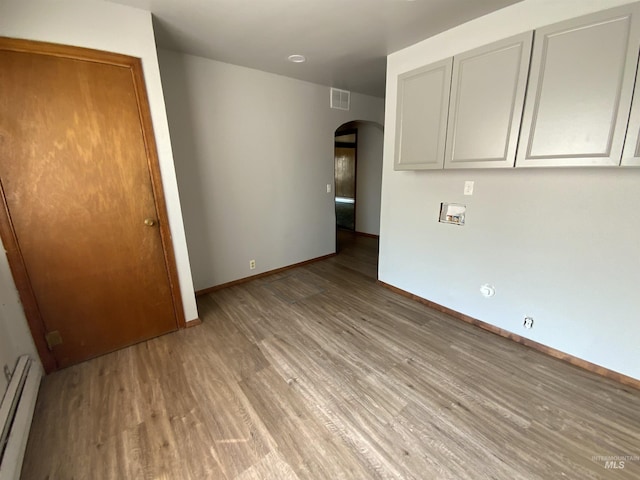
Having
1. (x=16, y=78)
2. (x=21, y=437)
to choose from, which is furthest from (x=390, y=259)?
(x=16, y=78)

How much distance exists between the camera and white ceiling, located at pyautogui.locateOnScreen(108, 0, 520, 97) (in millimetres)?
1885

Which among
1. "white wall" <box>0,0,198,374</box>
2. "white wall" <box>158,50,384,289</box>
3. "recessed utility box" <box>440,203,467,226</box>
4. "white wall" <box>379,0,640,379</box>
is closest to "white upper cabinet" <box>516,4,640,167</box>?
"white wall" <box>379,0,640,379</box>

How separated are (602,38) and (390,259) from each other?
2.34 m

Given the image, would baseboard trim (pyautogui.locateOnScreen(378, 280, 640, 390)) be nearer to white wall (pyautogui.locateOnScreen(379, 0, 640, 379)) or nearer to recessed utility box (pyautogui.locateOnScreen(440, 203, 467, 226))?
white wall (pyautogui.locateOnScreen(379, 0, 640, 379))

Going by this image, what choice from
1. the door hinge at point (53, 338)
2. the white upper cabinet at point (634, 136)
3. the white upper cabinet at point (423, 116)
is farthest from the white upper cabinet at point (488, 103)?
the door hinge at point (53, 338)

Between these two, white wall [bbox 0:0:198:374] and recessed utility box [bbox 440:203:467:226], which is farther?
recessed utility box [bbox 440:203:467:226]

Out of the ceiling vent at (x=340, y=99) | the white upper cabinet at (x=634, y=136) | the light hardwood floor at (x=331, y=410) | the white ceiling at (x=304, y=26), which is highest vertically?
the white ceiling at (x=304, y=26)

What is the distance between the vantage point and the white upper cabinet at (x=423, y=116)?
2.22 m

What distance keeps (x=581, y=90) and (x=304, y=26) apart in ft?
6.50

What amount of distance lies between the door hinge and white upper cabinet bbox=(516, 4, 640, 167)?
3.61 meters

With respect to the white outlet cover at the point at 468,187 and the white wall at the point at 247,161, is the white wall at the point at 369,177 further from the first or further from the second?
the white outlet cover at the point at 468,187

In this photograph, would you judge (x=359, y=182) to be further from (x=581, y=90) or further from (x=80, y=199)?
(x=80, y=199)

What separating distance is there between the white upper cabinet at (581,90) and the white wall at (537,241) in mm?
238

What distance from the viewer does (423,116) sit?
2.37m
